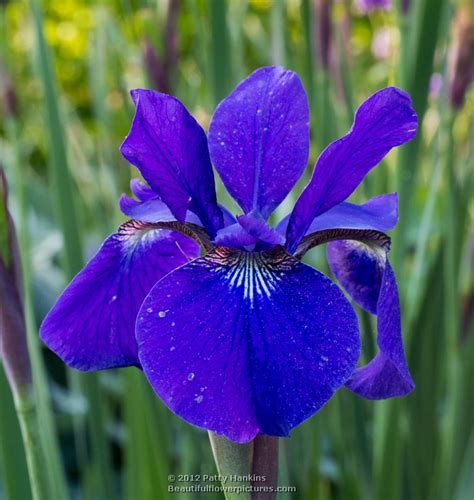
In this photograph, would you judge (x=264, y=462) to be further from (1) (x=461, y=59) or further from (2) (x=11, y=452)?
(1) (x=461, y=59)

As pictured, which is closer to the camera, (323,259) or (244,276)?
(244,276)

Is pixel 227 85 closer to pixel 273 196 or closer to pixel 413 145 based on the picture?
pixel 413 145

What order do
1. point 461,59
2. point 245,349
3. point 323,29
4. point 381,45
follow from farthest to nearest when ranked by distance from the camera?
point 381,45
point 323,29
point 461,59
point 245,349

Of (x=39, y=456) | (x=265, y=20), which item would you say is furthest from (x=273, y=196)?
(x=265, y=20)

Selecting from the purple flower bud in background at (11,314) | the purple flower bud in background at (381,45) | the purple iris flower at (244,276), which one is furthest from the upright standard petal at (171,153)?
the purple flower bud in background at (381,45)

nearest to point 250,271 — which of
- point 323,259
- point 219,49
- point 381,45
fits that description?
point 219,49

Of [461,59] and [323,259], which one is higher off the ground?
[461,59]

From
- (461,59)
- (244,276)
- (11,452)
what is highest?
(461,59)
